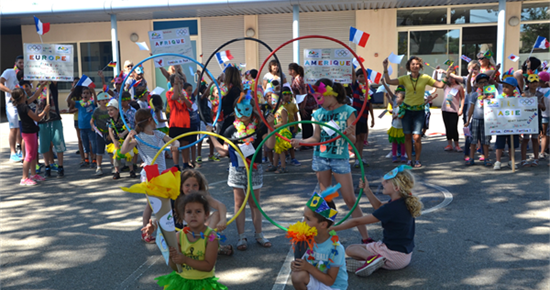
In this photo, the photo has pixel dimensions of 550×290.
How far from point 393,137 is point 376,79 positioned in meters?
1.18

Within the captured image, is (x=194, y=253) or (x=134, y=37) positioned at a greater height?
(x=134, y=37)

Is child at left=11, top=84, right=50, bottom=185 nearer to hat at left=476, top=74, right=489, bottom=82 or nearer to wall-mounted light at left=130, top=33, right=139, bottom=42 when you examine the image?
hat at left=476, top=74, right=489, bottom=82

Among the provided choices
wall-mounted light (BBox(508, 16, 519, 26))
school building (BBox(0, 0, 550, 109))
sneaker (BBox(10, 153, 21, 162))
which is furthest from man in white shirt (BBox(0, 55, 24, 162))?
wall-mounted light (BBox(508, 16, 519, 26))

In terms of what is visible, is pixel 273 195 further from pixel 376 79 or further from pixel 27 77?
pixel 27 77

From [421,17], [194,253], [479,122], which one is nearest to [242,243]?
[194,253]

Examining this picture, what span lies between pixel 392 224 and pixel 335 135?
1250 millimetres

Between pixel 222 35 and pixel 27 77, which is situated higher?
pixel 222 35

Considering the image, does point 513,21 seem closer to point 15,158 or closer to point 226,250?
point 226,250

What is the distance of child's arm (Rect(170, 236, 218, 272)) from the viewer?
3.23m

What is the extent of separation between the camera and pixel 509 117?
8062mm

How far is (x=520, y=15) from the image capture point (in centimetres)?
1716

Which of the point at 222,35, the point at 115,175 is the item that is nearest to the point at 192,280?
the point at 115,175

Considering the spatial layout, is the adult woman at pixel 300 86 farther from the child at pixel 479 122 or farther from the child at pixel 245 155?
the child at pixel 245 155

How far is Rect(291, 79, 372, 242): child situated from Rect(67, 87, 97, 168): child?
5.46m
